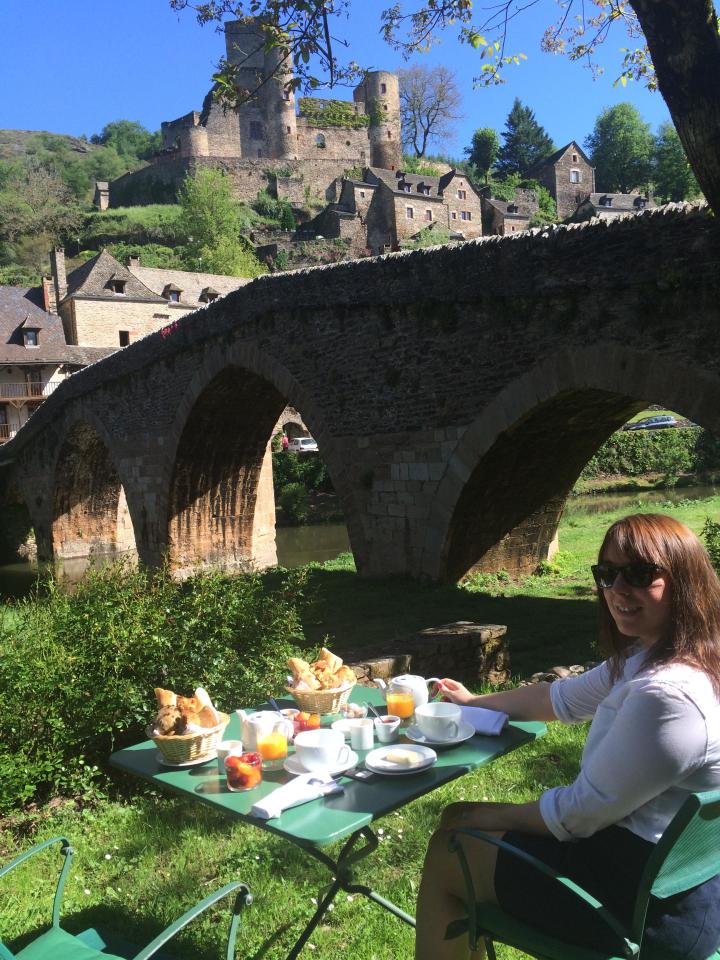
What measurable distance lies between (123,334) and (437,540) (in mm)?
30939

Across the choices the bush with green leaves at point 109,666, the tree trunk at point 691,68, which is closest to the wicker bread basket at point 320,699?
the bush with green leaves at point 109,666

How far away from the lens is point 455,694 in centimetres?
295

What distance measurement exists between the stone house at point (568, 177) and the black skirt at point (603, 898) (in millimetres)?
64609

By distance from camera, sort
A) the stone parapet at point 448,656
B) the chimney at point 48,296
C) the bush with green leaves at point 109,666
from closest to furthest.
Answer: the bush with green leaves at point 109,666
the stone parapet at point 448,656
the chimney at point 48,296

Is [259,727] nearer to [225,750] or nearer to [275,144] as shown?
[225,750]

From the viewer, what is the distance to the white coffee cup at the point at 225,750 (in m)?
2.59

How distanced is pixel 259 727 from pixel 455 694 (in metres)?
0.75

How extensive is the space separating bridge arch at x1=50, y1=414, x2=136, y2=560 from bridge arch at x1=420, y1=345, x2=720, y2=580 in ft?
44.2

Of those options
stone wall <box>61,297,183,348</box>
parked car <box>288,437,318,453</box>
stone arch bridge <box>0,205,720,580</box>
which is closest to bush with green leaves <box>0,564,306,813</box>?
stone arch bridge <box>0,205,720,580</box>

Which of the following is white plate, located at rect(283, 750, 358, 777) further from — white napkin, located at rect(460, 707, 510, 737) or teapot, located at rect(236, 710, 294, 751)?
white napkin, located at rect(460, 707, 510, 737)

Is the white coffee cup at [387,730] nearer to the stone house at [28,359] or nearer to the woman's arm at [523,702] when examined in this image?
the woman's arm at [523,702]

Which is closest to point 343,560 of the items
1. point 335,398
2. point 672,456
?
point 335,398

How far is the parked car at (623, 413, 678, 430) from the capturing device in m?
30.6

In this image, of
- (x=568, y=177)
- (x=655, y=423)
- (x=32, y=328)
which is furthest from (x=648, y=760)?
(x=568, y=177)
